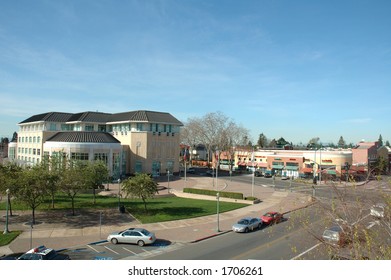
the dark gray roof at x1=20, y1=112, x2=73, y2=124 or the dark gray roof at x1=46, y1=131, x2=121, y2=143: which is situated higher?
the dark gray roof at x1=20, y1=112, x2=73, y2=124

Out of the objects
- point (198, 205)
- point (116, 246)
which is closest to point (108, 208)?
point (198, 205)

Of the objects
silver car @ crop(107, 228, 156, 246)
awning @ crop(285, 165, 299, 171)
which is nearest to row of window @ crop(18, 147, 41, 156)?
awning @ crop(285, 165, 299, 171)

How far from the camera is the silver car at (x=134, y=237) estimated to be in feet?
78.8

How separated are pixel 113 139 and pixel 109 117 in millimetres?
16977

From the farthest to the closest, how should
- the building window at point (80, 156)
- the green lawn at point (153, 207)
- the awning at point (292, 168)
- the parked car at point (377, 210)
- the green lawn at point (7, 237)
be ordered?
1. the awning at point (292, 168)
2. the building window at point (80, 156)
3. the green lawn at point (153, 207)
4. the green lawn at point (7, 237)
5. the parked car at point (377, 210)

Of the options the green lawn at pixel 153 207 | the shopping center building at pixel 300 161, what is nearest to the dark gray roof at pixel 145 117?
the shopping center building at pixel 300 161

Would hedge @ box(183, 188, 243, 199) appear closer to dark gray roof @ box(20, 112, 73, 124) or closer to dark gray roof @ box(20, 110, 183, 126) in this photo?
dark gray roof @ box(20, 110, 183, 126)

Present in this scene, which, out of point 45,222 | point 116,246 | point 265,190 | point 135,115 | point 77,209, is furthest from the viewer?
point 135,115

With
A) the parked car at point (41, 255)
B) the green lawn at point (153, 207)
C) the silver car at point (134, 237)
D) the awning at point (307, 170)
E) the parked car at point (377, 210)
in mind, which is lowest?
the green lawn at point (153, 207)

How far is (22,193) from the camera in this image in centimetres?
2870

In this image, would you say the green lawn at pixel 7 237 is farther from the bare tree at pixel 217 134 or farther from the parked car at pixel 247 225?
the bare tree at pixel 217 134

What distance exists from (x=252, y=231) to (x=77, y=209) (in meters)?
19.6

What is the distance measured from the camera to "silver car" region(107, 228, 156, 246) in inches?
945

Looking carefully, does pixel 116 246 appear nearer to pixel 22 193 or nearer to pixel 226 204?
pixel 22 193
